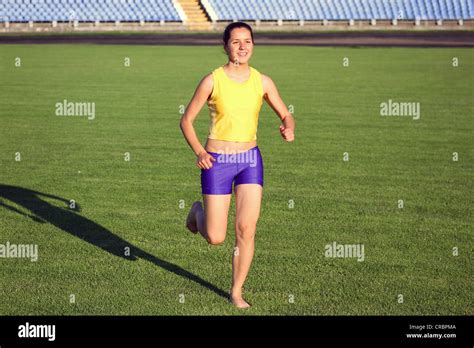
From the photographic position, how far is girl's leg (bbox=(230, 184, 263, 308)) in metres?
6.38

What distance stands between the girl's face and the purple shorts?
767mm

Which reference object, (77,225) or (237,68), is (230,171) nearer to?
(237,68)

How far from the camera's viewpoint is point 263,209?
9.96 meters

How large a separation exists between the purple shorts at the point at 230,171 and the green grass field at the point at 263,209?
99 cm

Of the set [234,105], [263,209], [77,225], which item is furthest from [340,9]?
[234,105]

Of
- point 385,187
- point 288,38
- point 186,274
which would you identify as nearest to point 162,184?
point 385,187

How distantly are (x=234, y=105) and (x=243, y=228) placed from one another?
101cm

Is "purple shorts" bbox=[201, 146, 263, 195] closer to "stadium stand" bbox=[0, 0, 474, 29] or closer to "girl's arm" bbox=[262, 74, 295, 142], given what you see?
"girl's arm" bbox=[262, 74, 295, 142]

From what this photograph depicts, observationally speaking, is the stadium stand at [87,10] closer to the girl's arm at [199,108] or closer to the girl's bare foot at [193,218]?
the girl's bare foot at [193,218]

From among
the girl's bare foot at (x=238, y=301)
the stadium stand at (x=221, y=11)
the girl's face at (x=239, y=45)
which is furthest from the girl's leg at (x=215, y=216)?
the stadium stand at (x=221, y=11)

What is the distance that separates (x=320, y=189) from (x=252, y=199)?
4.82 meters

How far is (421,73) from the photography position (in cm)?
2750

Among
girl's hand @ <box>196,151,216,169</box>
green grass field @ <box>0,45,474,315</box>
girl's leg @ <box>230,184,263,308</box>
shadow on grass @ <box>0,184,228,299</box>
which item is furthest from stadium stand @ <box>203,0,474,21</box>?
girl's hand @ <box>196,151,216,169</box>
